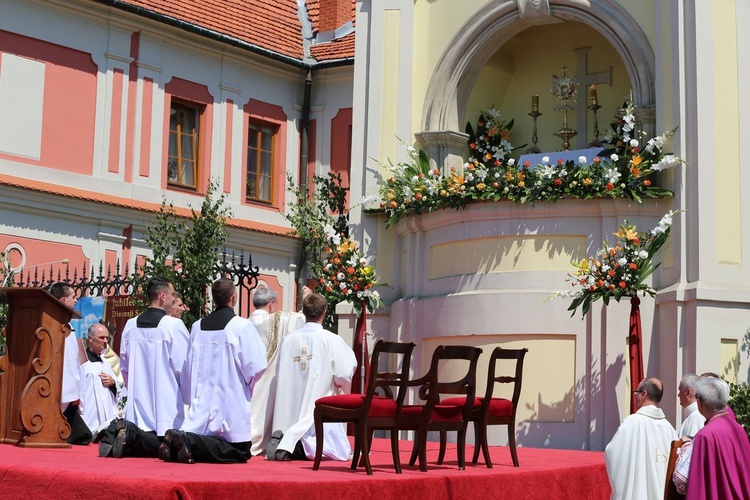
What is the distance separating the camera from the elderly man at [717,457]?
734cm

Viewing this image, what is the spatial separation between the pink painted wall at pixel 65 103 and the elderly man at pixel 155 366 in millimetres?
11316

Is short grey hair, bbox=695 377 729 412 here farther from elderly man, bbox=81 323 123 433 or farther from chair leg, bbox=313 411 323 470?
elderly man, bbox=81 323 123 433

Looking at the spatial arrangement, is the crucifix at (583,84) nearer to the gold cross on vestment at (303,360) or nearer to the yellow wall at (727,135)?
the yellow wall at (727,135)

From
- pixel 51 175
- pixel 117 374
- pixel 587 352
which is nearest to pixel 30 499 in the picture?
pixel 117 374

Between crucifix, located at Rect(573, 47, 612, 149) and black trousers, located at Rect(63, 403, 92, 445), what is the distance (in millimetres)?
7010

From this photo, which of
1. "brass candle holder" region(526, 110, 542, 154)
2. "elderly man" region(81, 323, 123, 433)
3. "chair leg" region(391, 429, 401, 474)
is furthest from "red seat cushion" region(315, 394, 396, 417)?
"brass candle holder" region(526, 110, 542, 154)

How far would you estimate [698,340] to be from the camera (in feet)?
42.5

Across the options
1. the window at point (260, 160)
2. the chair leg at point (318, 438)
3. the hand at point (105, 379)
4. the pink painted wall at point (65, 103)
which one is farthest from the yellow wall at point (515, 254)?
the window at point (260, 160)

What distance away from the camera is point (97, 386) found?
1322 cm

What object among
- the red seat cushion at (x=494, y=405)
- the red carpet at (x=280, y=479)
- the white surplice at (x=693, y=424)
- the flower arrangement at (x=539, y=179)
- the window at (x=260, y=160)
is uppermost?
the window at (x=260, y=160)

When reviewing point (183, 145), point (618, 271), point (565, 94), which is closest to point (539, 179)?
point (618, 271)

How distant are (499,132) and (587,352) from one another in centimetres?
373

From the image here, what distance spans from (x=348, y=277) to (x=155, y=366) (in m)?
4.30

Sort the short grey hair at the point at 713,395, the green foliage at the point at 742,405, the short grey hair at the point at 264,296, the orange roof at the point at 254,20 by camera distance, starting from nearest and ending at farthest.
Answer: the short grey hair at the point at 713,395
the short grey hair at the point at 264,296
the green foliage at the point at 742,405
the orange roof at the point at 254,20
